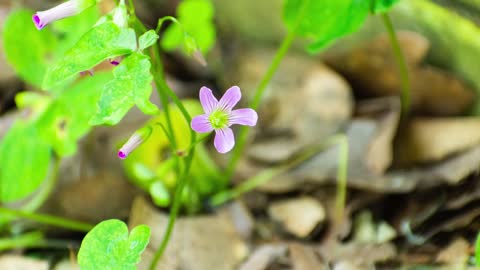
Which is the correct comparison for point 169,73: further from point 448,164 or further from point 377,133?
point 448,164

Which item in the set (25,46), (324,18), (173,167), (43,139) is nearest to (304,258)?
(173,167)

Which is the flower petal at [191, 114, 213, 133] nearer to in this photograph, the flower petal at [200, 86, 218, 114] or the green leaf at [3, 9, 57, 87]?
the flower petal at [200, 86, 218, 114]

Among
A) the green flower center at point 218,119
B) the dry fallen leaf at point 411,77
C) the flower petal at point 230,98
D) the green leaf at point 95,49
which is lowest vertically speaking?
the dry fallen leaf at point 411,77

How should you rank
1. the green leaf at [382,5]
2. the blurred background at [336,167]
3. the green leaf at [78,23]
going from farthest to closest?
the green leaf at [78,23]
the blurred background at [336,167]
the green leaf at [382,5]

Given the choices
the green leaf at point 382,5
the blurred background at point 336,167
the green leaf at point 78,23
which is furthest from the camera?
the green leaf at point 78,23

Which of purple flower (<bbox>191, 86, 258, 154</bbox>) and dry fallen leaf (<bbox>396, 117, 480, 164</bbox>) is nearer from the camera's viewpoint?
purple flower (<bbox>191, 86, 258, 154</bbox>)

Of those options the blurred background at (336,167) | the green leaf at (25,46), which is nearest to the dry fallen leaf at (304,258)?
the blurred background at (336,167)

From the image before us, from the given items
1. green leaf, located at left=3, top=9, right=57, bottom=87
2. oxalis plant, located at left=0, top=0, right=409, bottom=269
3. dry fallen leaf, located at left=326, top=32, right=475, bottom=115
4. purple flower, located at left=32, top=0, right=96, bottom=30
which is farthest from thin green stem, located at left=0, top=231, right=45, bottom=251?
dry fallen leaf, located at left=326, top=32, right=475, bottom=115

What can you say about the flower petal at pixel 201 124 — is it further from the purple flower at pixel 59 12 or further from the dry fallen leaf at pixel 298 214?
the dry fallen leaf at pixel 298 214
